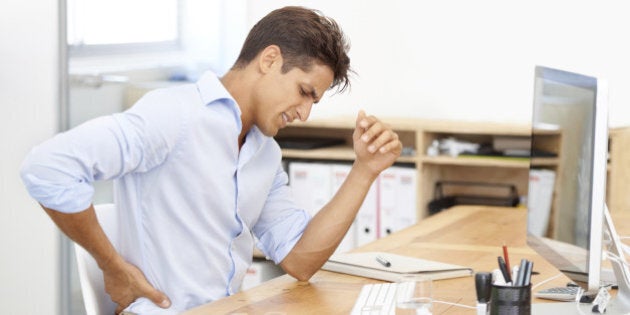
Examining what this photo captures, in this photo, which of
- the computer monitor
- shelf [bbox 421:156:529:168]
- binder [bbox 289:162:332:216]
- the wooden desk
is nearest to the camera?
the computer monitor

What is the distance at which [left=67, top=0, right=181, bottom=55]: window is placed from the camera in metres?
3.78

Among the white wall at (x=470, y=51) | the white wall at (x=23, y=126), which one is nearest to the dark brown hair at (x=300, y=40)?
the white wall at (x=23, y=126)

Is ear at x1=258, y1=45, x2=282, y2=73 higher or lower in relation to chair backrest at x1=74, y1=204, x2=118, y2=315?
higher

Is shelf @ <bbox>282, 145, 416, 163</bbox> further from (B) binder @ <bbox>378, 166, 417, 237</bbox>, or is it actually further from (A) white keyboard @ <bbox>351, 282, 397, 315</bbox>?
(A) white keyboard @ <bbox>351, 282, 397, 315</bbox>

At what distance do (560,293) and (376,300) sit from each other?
1.30 feet

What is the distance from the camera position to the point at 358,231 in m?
4.23

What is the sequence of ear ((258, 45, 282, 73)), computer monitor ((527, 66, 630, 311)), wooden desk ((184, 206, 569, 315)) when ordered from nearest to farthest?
computer monitor ((527, 66, 630, 311))
wooden desk ((184, 206, 569, 315))
ear ((258, 45, 282, 73))

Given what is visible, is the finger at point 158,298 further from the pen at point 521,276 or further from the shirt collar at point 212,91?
the pen at point 521,276

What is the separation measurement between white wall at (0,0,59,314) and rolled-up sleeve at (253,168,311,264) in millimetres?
1617

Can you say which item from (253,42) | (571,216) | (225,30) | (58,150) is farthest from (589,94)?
(225,30)

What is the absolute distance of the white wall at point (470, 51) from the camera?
162 inches

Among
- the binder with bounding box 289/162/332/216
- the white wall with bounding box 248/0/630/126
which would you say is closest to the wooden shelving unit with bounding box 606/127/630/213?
the white wall with bounding box 248/0/630/126

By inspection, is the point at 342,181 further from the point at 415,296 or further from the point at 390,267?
the point at 415,296

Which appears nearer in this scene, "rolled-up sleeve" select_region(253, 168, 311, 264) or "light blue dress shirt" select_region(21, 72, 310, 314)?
"light blue dress shirt" select_region(21, 72, 310, 314)
